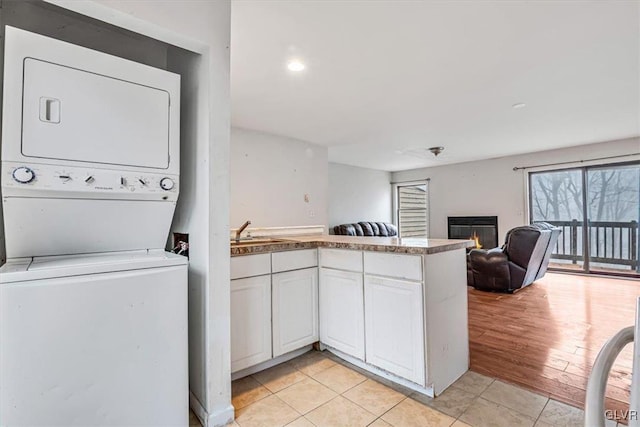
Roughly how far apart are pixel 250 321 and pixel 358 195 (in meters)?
5.54

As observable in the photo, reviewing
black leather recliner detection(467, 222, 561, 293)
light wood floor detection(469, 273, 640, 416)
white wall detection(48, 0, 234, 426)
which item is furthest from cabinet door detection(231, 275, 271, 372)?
black leather recliner detection(467, 222, 561, 293)

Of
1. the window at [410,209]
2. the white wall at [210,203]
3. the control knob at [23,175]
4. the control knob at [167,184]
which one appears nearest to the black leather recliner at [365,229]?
the window at [410,209]

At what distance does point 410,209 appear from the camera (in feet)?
27.2

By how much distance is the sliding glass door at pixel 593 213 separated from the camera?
16.4 ft

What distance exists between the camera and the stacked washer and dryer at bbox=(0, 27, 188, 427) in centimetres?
108

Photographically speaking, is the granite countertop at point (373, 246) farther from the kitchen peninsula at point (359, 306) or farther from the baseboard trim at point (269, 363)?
the baseboard trim at point (269, 363)

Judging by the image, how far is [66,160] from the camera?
125 centimetres

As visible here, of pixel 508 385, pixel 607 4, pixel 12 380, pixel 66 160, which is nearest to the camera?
pixel 12 380

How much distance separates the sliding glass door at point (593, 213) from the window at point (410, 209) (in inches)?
104

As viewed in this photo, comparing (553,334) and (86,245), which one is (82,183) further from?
(553,334)

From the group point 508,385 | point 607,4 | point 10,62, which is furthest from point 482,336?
point 10,62

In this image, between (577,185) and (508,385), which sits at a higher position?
(577,185)

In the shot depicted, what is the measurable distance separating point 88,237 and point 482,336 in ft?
9.86

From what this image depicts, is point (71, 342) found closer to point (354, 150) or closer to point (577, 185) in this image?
point (354, 150)
